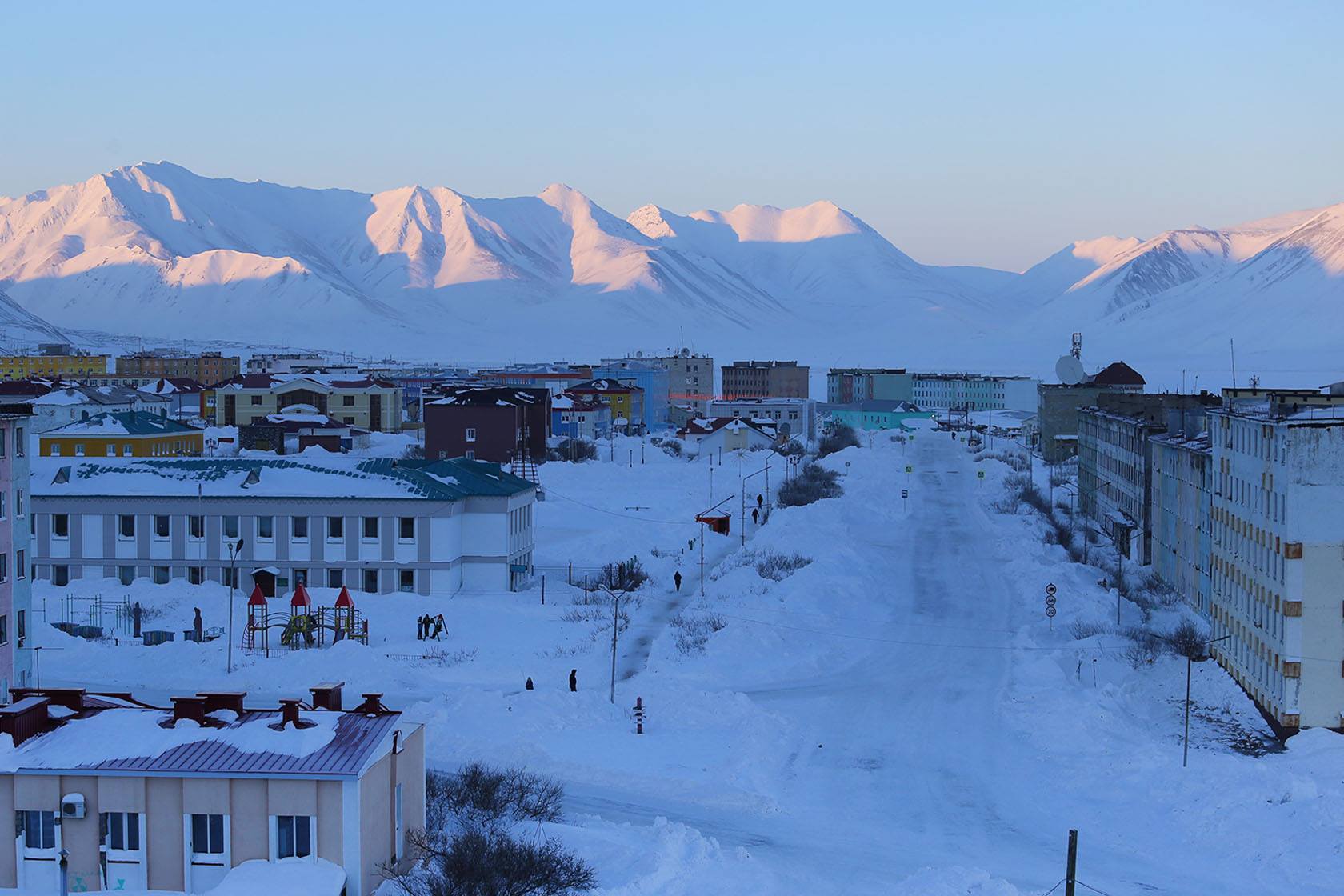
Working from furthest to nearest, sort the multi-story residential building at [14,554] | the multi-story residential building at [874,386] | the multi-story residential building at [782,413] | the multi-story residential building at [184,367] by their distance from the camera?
the multi-story residential building at [874,386] → the multi-story residential building at [184,367] → the multi-story residential building at [782,413] → the multi-story residential building at [14,554]

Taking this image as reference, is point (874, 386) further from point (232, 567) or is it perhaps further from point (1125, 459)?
point (232, 567)

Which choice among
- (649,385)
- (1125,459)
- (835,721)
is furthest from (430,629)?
(649,385)

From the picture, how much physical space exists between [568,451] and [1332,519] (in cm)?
5223

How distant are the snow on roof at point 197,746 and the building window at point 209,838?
443 mm

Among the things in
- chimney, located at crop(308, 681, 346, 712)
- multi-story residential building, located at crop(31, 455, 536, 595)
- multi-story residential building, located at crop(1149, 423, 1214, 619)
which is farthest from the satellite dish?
chimney, located at crop(308, 681, 346, 712)

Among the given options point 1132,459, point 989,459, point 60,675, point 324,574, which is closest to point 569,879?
point 60,675

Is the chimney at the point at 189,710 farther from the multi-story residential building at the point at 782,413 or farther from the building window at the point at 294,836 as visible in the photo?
the multi-story residential building at the point at 782,413

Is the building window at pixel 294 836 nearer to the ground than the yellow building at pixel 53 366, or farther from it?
nearer to the ground

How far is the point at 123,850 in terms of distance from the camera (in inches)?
528

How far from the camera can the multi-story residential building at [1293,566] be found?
2150 cm

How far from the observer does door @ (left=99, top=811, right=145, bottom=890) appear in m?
13.4

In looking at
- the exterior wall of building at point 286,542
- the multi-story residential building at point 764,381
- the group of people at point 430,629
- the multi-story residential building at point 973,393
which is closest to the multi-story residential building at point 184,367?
the multi-story residential building at point 764,381

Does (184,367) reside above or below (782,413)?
above

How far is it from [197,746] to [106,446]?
43592 mm
